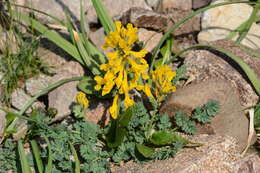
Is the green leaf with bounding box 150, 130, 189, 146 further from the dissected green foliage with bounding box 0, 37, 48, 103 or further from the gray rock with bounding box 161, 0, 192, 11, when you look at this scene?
the gray rock with bounding box 161, 0, 192, 11

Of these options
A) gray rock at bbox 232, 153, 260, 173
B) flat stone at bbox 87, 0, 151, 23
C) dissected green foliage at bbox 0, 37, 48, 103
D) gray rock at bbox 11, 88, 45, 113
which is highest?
flat stone at bbox 87, 0, 151, 23

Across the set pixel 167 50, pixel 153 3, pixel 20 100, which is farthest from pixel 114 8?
pixel 20 100

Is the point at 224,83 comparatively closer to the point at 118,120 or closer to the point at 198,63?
the point at 198,63

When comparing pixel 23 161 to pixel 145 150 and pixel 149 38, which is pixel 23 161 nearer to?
pixel 145 150

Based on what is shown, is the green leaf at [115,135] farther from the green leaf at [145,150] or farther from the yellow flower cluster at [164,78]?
the yellow flower cluster at [164,78]

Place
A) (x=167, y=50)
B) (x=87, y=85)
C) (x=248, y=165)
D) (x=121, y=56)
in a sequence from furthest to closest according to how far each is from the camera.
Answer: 1. (x=167, y=50)
2. (x=87, y=85)
3. (x=248, y=165)
4. (x=121, y=56)

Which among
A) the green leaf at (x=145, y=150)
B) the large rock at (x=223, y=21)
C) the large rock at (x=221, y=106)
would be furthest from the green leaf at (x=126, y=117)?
the large rock at (x=223, y=21)

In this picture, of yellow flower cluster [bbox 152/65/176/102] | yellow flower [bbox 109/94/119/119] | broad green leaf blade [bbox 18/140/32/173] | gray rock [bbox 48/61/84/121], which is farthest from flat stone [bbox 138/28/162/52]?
broad green leaf blade [bbox 18/140/32/173]
